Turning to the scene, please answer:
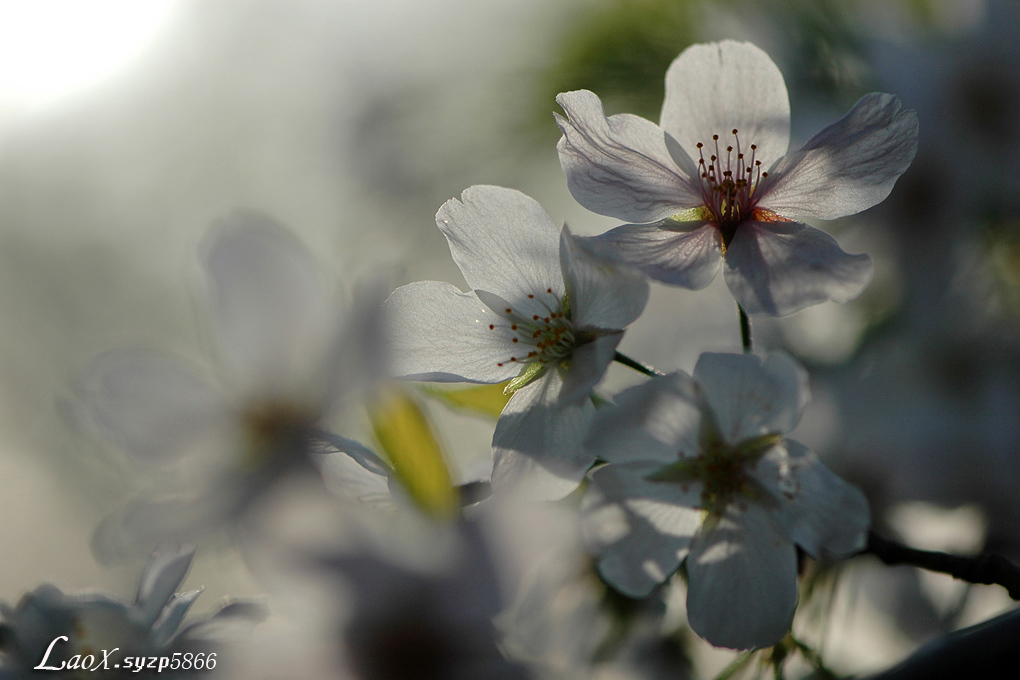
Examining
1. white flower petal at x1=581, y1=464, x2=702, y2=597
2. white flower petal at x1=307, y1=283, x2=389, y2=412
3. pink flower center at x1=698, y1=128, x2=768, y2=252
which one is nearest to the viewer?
white flower petal at x1=307, y1=283, x2=389, y2=412

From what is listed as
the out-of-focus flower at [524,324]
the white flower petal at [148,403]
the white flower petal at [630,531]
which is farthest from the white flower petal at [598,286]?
the white flower petal at [148,403]

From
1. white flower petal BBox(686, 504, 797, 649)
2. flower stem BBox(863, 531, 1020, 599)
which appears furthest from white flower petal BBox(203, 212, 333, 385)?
flower stem BBox(863, 531, 1020, 599)

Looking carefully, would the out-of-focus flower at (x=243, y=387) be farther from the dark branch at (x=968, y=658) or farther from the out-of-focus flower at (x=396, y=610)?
the dark branch at (x=968, y=658)

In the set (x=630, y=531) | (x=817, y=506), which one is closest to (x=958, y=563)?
(x=817, y=506)

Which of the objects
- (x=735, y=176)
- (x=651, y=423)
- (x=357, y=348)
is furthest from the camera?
(x=735, y=176)

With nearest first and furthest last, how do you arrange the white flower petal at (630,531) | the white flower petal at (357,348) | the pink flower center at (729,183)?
the white flower petal at (357,348), the white flower petal at (630,531), the pink flower center at (729,183)

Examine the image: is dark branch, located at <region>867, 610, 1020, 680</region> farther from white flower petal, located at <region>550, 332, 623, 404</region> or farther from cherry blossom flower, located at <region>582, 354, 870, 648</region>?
white flower petal, located at <region>550, 332, 623, 404</region>

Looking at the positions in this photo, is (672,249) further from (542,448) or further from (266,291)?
(266,291)
